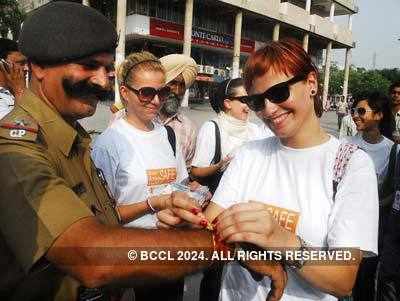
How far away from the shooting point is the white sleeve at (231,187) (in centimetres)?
195

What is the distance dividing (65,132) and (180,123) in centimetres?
229

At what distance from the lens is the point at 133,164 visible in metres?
2.73

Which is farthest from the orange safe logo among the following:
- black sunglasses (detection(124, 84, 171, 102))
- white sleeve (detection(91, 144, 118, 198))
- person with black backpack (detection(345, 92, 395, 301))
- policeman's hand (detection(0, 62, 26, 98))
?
policeman's hand (detection(0, 62, 26, 98))

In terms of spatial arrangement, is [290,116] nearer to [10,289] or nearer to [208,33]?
[10,289]

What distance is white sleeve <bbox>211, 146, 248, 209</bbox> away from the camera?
1.95m

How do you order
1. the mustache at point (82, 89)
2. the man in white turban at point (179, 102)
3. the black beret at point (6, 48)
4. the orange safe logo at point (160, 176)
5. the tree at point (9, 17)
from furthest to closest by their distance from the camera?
1. the tree at point (9, 17)
2. the black beret at point (6, 48)
3. the man in white turban at point (179, 102)
4. the orange safe logo at point (160, 176)
5. the mustache at point (82, 89)

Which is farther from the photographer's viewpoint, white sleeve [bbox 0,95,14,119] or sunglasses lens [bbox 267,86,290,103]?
white sleeve [bbox 0,95,14,119]

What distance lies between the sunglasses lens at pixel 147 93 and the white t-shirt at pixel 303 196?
1.20 m

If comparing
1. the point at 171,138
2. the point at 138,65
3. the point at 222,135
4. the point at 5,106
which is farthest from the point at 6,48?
the point at 222,135

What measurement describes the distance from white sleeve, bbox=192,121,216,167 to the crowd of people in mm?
987

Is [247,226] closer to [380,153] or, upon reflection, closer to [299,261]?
[299,261]

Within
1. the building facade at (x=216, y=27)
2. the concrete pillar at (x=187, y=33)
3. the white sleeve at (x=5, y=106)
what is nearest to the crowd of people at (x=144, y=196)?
the white sleeve at (x=5, y=106)

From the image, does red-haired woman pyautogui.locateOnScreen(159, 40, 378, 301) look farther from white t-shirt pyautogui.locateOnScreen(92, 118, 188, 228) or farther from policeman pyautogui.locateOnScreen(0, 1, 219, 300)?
white t-shirt pyautogui.locateOnScreen(92, 118, 188, 228)

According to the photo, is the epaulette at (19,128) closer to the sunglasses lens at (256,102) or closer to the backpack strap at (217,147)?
the sunglasses lens at (256,102)
